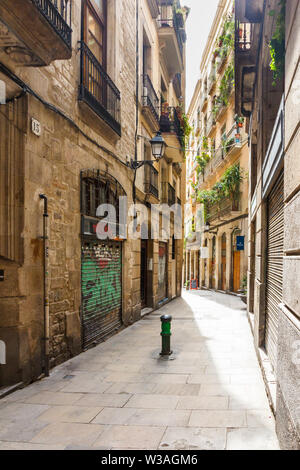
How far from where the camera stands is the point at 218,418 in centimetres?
427

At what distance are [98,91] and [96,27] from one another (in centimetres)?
175

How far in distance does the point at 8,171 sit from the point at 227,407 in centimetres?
416

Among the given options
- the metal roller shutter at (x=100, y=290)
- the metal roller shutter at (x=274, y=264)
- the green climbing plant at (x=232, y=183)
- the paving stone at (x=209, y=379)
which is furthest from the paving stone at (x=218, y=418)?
the green climbing plant at (x=232, y=183)

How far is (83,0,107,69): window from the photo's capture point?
28.5 ft

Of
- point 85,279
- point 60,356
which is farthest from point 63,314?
point 85,279

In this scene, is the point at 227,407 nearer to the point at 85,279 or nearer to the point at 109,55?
→ the point at 85,279

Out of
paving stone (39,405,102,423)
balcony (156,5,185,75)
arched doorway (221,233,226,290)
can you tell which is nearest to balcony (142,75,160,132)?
balcony (156,5,185,75)

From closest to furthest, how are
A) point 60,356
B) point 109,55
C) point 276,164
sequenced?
point 276,164 < point 60,356 < point 109,55

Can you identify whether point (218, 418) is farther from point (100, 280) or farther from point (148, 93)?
point (148, 93)

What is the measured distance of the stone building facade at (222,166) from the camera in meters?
20.0

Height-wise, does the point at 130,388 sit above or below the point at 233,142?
below

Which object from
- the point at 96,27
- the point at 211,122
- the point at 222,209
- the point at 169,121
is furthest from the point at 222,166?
the point at 96,27

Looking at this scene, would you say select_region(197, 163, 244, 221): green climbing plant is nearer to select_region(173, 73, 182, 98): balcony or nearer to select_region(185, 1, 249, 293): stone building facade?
select_region(185, 1, 249, 293): stone building facade

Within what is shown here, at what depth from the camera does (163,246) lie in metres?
17.4
